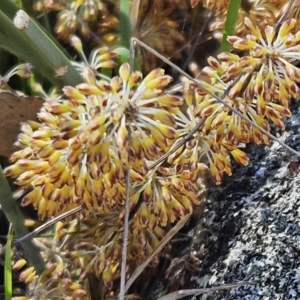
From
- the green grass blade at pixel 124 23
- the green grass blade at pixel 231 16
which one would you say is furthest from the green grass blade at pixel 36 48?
the green grass blade at pixel 231 16

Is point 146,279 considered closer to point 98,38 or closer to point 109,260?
point 109,260

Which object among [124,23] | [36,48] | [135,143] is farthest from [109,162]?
[124,23]

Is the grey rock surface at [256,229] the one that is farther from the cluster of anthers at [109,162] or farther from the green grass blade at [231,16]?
the green grass blade at [231,16]

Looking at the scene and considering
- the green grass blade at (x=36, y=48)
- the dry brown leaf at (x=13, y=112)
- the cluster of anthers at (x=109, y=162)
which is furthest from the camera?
the dry brown leaf at (x=13, y=112)

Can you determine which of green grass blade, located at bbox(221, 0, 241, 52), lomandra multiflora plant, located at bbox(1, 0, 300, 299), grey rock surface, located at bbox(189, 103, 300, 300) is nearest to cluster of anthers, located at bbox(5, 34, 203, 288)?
lomandra multiflora plant, located at bbox(1, 0, 300, 299)

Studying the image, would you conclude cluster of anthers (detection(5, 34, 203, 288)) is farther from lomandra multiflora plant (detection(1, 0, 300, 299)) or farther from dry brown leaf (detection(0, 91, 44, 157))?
dry brown leaf (detection(0, 91, 44, 157))

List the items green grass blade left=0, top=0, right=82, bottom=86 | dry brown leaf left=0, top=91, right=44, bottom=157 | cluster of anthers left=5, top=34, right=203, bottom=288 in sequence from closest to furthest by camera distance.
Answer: cluster of anthers left=5, top=34, right=203, bottom=288 → green grass blade left=0, top=0, right=82, bottom=86 → dry brown leaf left=0, top=91, right=44, bottom=157
